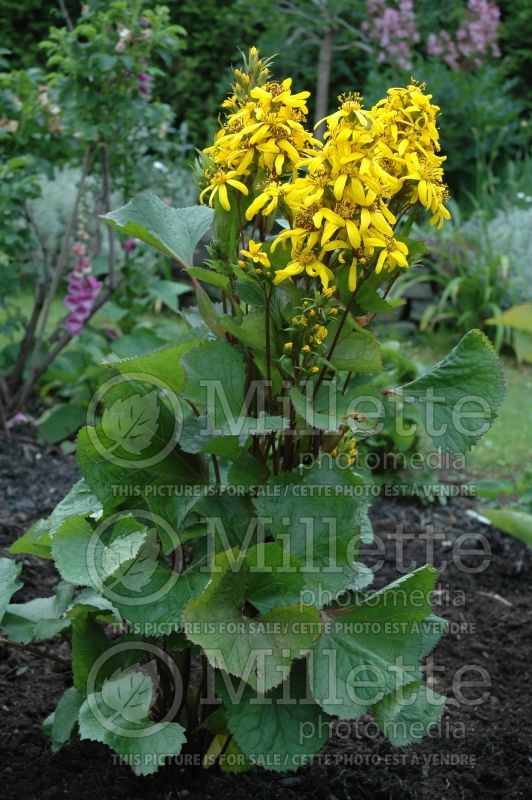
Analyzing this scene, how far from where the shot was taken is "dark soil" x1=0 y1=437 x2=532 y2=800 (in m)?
1.53

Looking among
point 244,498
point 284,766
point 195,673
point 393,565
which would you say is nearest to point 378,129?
point 244,498

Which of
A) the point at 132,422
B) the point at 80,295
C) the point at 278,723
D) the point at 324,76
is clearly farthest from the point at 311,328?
the point at 324,76

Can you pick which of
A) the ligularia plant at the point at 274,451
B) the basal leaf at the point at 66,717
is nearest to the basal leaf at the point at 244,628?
the ligularia plant at the point at 274,451

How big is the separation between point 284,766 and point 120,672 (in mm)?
307

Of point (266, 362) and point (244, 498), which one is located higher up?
point (266, 362)

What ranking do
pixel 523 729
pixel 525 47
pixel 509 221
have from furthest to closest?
pixel 525 47 < pixel 509 221 < pixel 523 729

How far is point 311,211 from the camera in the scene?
121cm

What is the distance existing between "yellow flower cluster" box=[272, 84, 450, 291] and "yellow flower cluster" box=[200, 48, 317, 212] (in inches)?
1.1

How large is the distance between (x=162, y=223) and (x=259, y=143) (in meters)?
0.25

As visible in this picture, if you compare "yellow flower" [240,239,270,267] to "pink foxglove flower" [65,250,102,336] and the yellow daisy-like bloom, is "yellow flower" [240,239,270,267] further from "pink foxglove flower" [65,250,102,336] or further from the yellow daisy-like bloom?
"pink foxglove flower" [65,250,102,336]

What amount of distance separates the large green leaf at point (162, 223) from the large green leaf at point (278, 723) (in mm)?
611

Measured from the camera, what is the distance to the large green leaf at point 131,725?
4.22 feet

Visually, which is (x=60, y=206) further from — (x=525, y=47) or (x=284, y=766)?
(x=284, y=766)

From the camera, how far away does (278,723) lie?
128 centimetres
